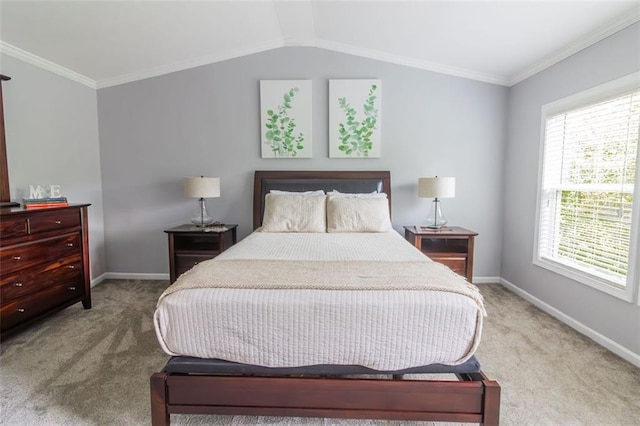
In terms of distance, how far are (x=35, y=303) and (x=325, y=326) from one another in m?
2.59

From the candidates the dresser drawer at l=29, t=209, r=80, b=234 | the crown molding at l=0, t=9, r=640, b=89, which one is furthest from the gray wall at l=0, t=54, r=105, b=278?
the dresser drawer at l=29, t=209, r=80, b=234

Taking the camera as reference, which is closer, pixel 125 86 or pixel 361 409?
pixel 361 409

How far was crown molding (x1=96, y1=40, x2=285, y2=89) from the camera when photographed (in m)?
3.64

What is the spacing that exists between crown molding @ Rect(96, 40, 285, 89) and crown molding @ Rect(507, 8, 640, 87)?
8.85 ft

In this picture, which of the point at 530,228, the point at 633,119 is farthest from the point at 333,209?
the point at 633,119

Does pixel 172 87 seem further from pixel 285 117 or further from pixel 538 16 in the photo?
pixel 538 16

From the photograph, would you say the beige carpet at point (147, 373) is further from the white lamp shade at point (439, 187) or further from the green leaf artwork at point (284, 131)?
the green leaf artwork at point (284, 131)

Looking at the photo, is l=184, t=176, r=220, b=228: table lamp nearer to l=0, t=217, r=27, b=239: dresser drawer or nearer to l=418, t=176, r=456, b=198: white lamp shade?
l=0, t=217, r=27, b=239: dresser drawer

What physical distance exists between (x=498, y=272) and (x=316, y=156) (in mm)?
2673

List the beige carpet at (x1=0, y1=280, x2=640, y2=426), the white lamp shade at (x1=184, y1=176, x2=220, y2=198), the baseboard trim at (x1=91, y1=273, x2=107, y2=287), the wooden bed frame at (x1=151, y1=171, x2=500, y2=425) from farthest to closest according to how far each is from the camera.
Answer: the baseboard trim at (x1=91, y1=273, x2=107, y2=287), the white lamp shade at (x1=184, y1=176, x2=220, y2=198), the beige carpet at (x1=0, y1=280, x2=640, y2=426), the wooden bed frame at (x1=151, y1=171, x2=500, y2=425)

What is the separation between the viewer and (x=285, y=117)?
3.69 metres

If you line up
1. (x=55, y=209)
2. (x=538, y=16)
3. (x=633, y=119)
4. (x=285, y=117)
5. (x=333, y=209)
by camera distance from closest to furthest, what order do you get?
1. (x=633, y=119)
2. (x=538, y=16)
3. (x=55, y=209)
4. (x=333, y=209)
5. (x=285, y=117)

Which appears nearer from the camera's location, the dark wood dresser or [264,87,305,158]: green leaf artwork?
the dark wood dresser

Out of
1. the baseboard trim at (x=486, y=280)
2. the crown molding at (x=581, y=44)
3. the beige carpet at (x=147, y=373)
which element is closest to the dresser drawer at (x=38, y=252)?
the beige carpet at (x=147, y=373)
